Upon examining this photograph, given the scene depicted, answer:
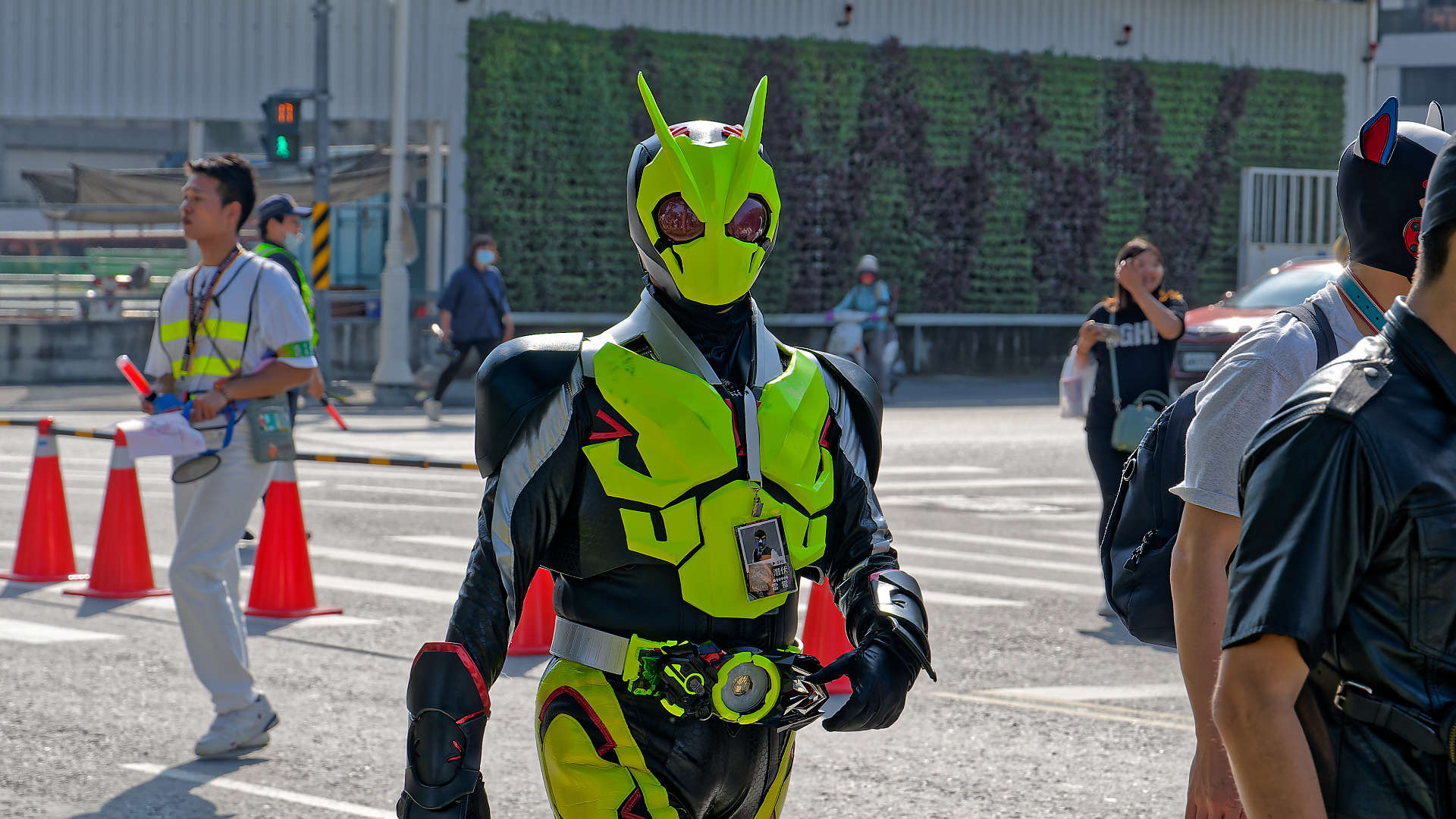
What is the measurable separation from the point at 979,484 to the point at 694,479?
460 inches

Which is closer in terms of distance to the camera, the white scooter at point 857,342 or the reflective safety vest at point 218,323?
the reflective safety vest at point 218,323

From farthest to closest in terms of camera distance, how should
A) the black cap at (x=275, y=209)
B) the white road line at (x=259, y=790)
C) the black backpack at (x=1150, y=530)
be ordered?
1. the black cap at (x=275, y=209)
2. the white road line at (x=259, y=790)
3. the black backpack at (x=1150, y=530)

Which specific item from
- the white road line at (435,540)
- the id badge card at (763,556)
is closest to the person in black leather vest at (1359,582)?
the id badge card at (763,556)

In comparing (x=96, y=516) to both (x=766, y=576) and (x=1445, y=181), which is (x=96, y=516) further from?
(x=1445, y=181)

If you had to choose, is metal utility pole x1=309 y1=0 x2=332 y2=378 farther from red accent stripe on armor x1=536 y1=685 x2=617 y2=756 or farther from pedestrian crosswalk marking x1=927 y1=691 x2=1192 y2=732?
red accent stripe on armor x1=536 y1=685 x2=617 y2=756

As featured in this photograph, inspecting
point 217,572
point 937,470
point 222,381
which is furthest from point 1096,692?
point 937,470

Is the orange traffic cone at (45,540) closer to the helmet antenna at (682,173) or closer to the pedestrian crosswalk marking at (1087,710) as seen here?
the pedestrian crosswalk marking at (1087,710)

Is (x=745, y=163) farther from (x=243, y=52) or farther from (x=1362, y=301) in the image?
(x=243, y=52)

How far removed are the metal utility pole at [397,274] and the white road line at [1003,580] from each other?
476 inches

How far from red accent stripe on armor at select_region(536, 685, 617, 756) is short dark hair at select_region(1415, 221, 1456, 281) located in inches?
60.9

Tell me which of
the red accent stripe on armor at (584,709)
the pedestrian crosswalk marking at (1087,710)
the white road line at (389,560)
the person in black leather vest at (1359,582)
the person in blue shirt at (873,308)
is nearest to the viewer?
the person in black leather vest at (1359,582)

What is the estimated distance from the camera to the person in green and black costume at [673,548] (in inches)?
123

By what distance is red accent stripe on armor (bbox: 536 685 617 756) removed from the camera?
10.3 ft

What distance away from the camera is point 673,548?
318 centimetres
